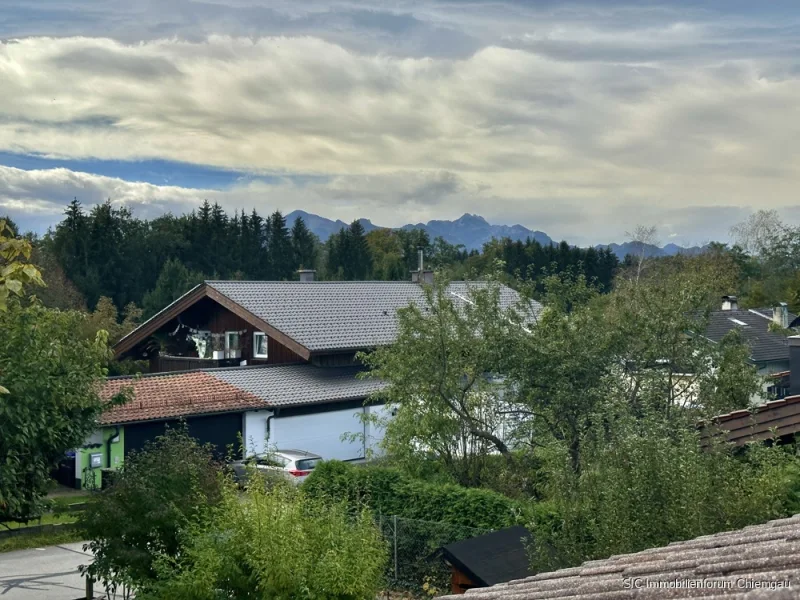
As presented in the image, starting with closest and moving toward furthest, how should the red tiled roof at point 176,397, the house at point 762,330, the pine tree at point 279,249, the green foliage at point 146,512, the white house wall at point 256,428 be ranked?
the green foliage at point 146,512
the red tiled roof at point 176,397
the white house wall at point 256,428
the house at point 762,330
the pine tree at point 279,249

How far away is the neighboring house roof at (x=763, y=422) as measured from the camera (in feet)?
39.5

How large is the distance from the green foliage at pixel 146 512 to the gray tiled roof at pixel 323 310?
60.7ft

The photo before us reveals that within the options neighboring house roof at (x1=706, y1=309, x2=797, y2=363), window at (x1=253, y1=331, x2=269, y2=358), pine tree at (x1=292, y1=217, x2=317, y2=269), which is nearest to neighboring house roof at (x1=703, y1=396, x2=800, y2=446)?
window at (x1=253, y1=331, x2=269, y2=358)

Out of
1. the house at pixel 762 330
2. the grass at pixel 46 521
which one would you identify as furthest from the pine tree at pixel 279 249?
the grass at pixel 46 521

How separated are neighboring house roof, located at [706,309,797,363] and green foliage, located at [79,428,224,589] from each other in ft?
97.9

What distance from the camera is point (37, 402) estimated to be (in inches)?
477

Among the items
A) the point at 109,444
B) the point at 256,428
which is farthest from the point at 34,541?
the point at 256,428

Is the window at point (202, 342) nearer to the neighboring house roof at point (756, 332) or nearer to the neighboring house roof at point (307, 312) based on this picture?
the neighboring house roof at point (307, 312)

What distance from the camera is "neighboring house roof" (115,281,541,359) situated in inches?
1270

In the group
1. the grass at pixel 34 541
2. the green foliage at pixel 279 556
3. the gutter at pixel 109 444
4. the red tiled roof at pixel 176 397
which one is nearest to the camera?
the green foliage at pixel 279 556

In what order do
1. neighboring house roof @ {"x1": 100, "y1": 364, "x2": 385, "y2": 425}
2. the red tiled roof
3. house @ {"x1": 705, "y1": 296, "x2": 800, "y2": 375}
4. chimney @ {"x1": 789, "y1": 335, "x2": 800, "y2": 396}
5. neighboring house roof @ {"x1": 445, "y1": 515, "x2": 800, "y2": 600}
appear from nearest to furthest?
neighboring house roof @ {"x1": 445, "y1": 515, "x2": 800, "y2": 600} → chimney @ {"x1": 789, "y1": 335, "x2": 800, "y2": 396} → the red tiled roof → neighboring house roof @ {"x1": 100, "y1": 364, "x2": 385, "y2": 425} → house @ {"x1": 705, "y1": 296, "x2": 800, "y2": 375}

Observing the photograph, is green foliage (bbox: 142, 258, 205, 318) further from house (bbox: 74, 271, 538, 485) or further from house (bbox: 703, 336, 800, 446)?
house (bbox: 703, 336, 800, 446)

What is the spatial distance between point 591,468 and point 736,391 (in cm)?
750

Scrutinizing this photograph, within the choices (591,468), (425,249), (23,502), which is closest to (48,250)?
(425,249)
